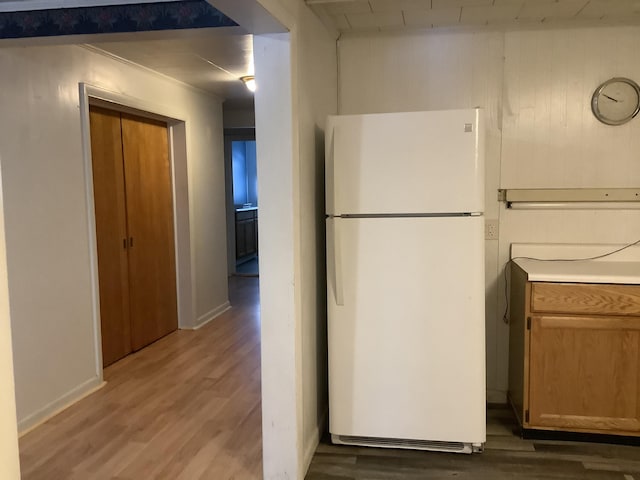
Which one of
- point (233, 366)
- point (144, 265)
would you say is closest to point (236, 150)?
point (144, 265)

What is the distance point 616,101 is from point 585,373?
57.1 inches

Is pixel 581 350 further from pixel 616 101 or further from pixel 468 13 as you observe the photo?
pixel 468 13

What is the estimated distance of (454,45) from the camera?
3.06 metres

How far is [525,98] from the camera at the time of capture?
3.04 meters

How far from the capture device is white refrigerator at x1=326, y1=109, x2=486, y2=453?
97.7 inches

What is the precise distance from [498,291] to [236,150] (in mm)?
7595

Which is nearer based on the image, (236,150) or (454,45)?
(454,45)

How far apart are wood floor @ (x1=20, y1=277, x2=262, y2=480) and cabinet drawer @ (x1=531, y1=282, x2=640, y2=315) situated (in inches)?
61.6

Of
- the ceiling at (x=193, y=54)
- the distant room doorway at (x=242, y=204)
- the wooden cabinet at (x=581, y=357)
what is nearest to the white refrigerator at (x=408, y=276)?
the wooden cabinet at (x=581, y=357)

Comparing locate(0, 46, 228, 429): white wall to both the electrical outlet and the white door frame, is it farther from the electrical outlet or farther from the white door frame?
the electrical outlet

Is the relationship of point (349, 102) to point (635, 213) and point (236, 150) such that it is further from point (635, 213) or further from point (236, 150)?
point (236, 150)

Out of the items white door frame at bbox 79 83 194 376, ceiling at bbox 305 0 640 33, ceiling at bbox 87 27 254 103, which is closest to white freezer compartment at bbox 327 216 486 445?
ceiling at bbox 305 0 640 33

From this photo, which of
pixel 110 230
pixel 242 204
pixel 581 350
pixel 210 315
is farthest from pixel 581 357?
pixel 242 204

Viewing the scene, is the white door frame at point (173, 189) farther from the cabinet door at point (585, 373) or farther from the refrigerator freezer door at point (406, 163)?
the cabinet door at point (585, 373)
